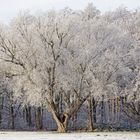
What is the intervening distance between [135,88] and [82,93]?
646 centimetres

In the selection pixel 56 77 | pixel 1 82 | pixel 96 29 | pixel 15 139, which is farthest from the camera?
pixel 1 82

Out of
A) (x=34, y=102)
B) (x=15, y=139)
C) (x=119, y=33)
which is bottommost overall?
(x=15, y=139)

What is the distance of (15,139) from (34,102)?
12851mm

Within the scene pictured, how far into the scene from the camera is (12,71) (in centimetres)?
4884

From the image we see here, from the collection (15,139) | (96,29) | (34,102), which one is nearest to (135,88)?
(96,29)

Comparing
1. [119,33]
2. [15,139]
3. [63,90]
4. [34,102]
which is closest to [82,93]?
[63,90]

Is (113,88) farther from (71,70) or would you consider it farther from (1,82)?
(1,82)

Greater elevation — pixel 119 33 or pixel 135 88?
pixel 119 33

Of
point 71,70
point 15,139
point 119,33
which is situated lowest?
point 15,139

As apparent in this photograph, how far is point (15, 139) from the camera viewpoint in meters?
34.7

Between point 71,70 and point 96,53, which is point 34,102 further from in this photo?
point 96,53

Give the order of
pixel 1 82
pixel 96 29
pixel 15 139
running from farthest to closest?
pixel 1 82 → pixel 96 29 → pixel 15 139

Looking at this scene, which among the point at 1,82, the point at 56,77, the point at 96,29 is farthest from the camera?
the point at 1,82

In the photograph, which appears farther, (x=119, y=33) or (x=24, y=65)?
(x=119, y=33)
